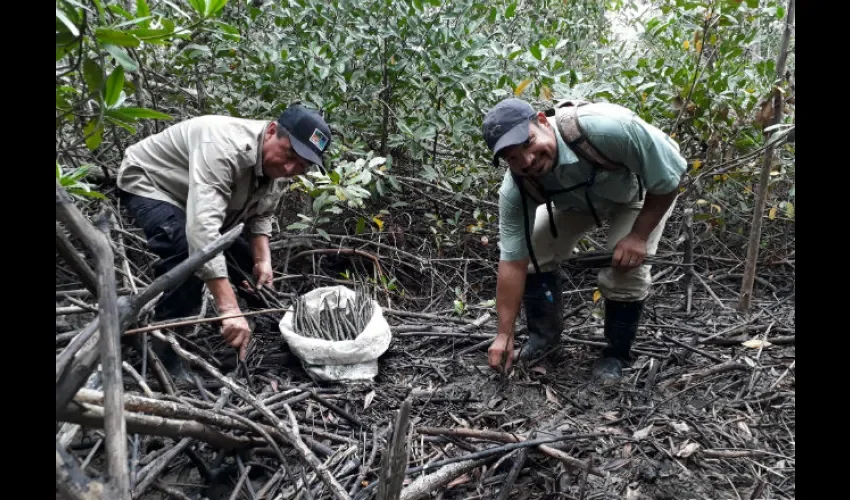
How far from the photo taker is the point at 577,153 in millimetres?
2566

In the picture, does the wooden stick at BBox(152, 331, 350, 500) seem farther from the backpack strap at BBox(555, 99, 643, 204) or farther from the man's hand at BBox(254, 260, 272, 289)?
the backpack strap at BBox(555, 99, 643, 204)

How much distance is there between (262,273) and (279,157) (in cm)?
79

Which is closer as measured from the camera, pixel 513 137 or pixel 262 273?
pixel 513 137

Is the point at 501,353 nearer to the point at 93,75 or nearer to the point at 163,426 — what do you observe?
the point at 163,426

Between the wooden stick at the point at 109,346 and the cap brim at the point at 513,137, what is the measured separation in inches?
66.0

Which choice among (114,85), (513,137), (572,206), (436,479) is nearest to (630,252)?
(572,206)

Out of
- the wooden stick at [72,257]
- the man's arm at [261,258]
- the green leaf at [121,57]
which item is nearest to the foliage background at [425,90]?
the man's arm at [261,258]

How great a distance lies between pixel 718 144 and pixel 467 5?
2116mm

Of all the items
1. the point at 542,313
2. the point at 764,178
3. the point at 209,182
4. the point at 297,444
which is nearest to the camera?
the point at 297,444

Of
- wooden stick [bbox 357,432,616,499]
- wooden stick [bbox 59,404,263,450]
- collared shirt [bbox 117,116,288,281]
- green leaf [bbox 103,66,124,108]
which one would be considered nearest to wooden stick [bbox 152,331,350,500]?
wooden stick [bbox 59,404,263,450]

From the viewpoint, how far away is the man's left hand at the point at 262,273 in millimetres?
3258

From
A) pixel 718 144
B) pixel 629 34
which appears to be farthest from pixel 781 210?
pixel 629 34

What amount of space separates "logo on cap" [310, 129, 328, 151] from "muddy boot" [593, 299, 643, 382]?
67.0 inches

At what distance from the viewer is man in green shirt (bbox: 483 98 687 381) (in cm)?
246
